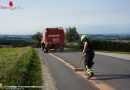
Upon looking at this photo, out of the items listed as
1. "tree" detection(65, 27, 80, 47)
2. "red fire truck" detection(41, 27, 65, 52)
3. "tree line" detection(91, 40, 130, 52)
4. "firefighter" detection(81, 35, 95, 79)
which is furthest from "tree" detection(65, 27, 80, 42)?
"firefighter" detection(81, 35, 95, 79)

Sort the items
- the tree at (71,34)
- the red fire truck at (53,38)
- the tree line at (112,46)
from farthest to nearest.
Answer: the tree at (71,34)
the tree line at (112,46)
the red fire truck at (53,38)

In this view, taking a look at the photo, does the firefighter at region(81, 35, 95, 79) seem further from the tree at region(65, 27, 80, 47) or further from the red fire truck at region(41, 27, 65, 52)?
the tree at region(65, 27, 80, 47)

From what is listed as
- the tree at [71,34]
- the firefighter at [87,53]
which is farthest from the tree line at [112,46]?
the firefighter at [87,53]

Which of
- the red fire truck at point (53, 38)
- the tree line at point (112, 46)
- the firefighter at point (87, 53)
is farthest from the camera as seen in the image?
the tree line at point (112, 46)

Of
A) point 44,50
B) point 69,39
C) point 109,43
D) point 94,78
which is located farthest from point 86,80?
point 69,39

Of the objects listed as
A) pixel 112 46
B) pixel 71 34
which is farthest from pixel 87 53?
pixel 71 34

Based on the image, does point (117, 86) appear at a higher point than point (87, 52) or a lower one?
lower

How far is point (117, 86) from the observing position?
11.6 metres

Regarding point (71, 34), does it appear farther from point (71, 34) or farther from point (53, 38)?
point (53, 38)

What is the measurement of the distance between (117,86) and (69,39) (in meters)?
69.7

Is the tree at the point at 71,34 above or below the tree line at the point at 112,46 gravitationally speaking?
above

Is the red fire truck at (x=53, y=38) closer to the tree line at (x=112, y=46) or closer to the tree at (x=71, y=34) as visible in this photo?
the tree line at (x=112, y=46)

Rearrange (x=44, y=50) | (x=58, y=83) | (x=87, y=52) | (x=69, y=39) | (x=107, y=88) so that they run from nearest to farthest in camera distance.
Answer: (x=107, y=88)
(x=58, y=83)
(x=87, y=52)
(x=44, y=50)
(x=69, y=39)

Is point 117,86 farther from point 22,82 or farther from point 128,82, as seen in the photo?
point 22,82
